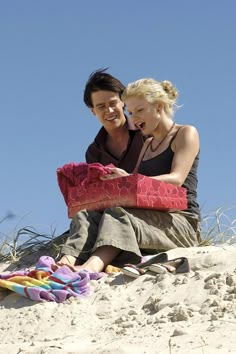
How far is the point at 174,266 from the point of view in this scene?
4504mm

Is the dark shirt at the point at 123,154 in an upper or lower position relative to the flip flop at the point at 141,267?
upper

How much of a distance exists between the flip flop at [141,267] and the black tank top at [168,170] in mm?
823

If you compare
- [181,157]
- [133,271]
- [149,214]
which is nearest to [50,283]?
[133,271]

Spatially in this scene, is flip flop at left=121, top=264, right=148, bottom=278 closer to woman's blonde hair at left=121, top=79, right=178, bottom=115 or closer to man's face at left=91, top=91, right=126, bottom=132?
woman's blonde hair at left=121, top=79, right=178, bottom=115

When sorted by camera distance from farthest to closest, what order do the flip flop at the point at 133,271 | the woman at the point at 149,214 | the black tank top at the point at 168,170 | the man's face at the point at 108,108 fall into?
the man's face at the point at 108,108
the black tank top at the point at 168,170
the woman at the point at 149,214
the flip flop at the point at 133,271

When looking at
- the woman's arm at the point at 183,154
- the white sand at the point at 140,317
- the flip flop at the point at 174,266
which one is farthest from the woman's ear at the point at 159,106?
the flip flop at the point at 174,266

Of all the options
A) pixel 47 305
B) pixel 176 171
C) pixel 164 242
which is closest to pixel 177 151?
pixel 176 171

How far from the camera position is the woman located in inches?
194

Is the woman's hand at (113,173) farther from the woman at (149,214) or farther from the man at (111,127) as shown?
the man at (111,127)

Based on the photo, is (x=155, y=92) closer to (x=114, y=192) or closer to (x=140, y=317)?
(x=114, y=192)

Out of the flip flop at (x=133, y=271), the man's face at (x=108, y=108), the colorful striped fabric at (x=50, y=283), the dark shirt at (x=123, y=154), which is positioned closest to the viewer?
the colorful striped fabric at (x=50, y=283)

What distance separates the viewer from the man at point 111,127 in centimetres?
579

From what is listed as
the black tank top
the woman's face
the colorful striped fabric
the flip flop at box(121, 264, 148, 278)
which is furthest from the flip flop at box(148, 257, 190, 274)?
the woman's face

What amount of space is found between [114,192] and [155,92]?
745 mm
